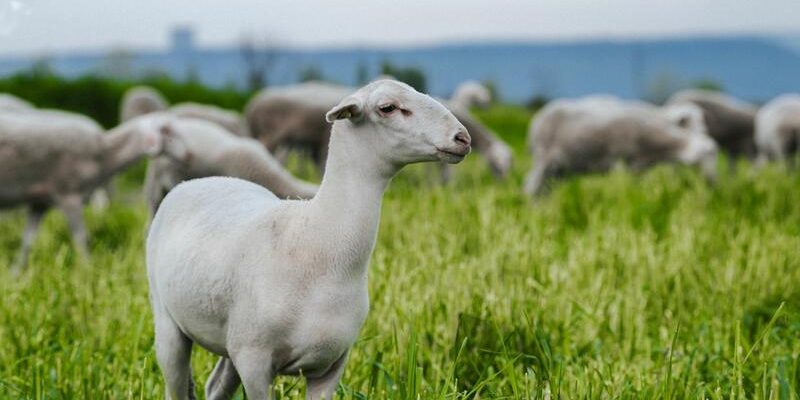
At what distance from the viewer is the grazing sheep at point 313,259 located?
209cm

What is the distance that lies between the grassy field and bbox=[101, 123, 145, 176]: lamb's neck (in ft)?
1.37

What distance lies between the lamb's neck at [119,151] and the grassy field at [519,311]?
1.37 feet

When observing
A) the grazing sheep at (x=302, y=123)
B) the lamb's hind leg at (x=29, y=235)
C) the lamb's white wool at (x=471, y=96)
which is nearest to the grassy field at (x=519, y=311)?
the lamb's hind leg at (x=29, y=235)

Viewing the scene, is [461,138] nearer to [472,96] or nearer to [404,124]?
[404,124]

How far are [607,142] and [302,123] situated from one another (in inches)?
114

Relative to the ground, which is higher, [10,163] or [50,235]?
[10,163]

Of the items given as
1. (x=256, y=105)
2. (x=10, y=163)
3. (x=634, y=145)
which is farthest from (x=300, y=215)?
(x=256, y=105)

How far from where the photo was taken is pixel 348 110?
81.4 inches

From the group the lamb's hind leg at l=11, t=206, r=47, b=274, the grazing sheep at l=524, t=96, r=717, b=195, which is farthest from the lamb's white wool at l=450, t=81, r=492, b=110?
the lamb's hind leg at l=11, t=206, r=47, b=274

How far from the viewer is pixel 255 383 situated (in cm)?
221

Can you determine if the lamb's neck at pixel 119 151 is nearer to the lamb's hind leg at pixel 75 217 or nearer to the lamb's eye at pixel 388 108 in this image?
the lamb's hind leg at pixel 75 217

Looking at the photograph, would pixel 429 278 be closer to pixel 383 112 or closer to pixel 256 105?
pixel 383 112

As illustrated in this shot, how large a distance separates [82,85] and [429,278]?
12765 millimetres

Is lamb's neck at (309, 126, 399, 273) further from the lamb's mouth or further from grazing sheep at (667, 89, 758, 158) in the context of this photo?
grazing sheep at (667, 89, 758, 158)
